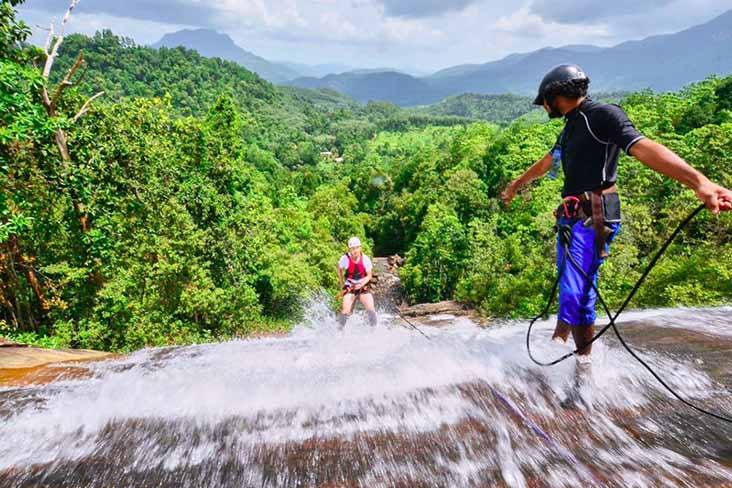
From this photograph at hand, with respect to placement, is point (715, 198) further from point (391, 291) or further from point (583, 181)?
point (391, 291)

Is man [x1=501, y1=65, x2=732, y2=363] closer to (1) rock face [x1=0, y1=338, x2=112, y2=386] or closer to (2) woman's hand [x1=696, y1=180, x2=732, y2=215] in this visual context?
(2) woman's hand [x1=696, y1=180, x2=732, y2=215]

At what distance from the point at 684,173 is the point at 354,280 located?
6029mm

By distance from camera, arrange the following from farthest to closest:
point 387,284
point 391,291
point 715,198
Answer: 1. point 387,284
2. point 391,291
3. point 715,198

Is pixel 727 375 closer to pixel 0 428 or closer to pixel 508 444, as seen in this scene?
pixel 508 444

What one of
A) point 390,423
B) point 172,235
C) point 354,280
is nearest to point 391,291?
point 172,235

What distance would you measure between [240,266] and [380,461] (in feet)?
66.4

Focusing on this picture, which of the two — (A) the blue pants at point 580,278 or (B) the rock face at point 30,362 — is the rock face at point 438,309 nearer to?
(B) the rock face at point 30,362

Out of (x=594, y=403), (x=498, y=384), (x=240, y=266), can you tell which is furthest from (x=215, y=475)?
(x=240, y=266)

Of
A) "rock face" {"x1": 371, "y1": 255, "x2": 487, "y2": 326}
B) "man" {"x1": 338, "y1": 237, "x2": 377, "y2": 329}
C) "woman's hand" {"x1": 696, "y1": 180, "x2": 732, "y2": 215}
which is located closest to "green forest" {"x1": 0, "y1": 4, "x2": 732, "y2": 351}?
"rock face" {"x1": 371, "y1": 255, "x2": 487, "y2": 326}

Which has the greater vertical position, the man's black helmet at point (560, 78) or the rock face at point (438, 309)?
the man's black helmet at point (560, 78)

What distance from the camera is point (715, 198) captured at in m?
2.65

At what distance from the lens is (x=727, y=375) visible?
13.9ft

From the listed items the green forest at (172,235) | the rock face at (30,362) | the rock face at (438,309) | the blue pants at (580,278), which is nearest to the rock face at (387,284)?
the green forest at (172,235)

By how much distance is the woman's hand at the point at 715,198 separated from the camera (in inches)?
103
